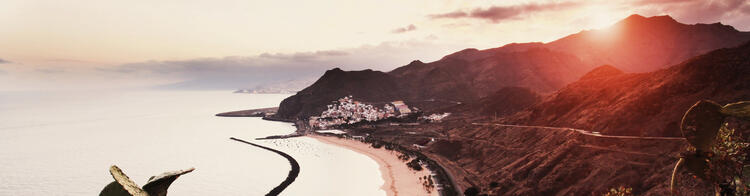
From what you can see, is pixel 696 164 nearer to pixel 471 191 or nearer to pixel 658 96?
pixel 471 191

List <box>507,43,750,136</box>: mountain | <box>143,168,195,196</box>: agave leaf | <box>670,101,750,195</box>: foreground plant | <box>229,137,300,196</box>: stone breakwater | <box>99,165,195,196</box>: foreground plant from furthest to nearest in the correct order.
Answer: <box>229,137,300,196</box>: stone breakwater → <box>507,43,750,136</box>: mountain → <box>670,101,750,195</box>: foreground plant → <box>143,168,195,196</box>: agave leaf → <box>99,165,195,196</box>: foreground plant

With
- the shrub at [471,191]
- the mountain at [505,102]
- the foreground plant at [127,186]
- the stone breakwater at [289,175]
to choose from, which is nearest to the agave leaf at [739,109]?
the foreground plant at [127,186]

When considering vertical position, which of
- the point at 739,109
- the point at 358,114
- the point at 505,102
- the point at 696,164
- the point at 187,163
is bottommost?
the point at 187,163

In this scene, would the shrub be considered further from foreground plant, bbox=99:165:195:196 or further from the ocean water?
foreground plant, bbox=99:165:195:196

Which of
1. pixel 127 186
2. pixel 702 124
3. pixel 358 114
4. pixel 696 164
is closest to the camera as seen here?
pixel 127 186

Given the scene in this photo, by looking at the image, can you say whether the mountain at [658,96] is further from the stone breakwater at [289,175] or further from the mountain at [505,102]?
the stone breakwater at [289,175]

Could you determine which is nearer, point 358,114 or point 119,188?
point 119,188

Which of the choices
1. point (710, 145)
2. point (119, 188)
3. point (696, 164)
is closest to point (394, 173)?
point (696, 164)

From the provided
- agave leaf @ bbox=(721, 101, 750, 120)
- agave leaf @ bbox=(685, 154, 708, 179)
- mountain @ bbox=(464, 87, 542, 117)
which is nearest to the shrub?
agave leaf @ bbox=(685, 154, 708, 179)
